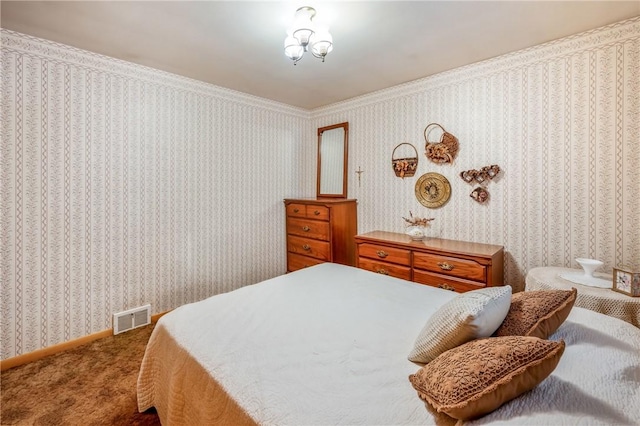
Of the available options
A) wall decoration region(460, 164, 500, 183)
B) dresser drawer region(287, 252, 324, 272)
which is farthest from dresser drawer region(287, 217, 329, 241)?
wall decoration region(460, 164, 500, 183)

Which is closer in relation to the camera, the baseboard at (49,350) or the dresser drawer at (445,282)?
the baseboard at (49,350)

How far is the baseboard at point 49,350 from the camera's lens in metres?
2.28

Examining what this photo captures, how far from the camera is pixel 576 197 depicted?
2395 mm

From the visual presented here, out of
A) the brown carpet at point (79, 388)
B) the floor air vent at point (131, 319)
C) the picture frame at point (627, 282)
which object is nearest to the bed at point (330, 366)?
the brown carpet at point (79, 388)

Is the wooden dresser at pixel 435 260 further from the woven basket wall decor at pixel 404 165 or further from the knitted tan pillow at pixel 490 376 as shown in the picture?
the knitted tan pillow at pixel 490 376

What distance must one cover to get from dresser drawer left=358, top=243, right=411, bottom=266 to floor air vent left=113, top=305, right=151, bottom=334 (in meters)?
2.24

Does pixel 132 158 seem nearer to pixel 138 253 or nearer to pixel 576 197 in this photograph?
pixel 138 253

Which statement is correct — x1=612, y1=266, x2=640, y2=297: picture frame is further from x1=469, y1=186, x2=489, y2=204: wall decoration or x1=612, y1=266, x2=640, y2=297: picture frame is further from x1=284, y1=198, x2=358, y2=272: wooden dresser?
x1=284, y1=198, x2=358, y2=272: wooden dresser

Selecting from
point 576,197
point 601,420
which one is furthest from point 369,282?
point 576,197

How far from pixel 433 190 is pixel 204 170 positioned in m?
2.52

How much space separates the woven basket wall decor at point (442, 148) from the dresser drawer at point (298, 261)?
1802 millimetres

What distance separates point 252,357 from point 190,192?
2.43m

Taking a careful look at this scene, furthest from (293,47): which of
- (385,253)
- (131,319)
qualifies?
(131,319)

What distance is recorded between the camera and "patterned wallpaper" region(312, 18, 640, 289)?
7.27ft
